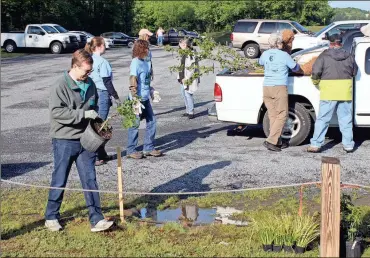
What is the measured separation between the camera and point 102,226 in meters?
5.95

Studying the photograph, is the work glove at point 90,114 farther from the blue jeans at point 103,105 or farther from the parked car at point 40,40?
the parked car at point 40,40

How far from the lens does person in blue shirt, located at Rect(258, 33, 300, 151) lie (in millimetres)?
9367

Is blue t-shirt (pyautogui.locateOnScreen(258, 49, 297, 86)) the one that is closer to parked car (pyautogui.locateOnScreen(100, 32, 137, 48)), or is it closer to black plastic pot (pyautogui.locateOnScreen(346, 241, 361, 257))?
black plastic pot (pyautogui.locateOnScreen(346, 241, 361, 257))

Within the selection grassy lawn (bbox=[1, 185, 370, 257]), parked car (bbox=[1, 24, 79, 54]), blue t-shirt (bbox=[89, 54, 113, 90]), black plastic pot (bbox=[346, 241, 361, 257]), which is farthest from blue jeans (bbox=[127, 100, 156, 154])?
parked car (bbox=[1, 24, 79, 54])

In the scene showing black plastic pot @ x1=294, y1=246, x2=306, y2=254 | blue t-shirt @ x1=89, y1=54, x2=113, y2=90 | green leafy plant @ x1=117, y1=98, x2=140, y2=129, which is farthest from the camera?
blue t-shirt @ x1=89, y1=54, x2=113, y2=90

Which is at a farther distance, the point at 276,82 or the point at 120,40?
the point at 120,40

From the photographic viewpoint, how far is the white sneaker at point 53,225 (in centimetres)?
610

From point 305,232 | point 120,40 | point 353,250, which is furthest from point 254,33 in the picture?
point 353,250

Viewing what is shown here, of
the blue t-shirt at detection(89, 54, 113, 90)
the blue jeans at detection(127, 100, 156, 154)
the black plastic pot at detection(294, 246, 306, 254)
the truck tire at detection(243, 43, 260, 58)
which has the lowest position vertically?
the truck tire at detection(243, 43, 260, 58)

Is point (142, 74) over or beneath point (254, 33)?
over

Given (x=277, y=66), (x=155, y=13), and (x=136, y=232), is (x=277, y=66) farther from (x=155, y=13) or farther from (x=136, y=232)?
(x=155, y=13)

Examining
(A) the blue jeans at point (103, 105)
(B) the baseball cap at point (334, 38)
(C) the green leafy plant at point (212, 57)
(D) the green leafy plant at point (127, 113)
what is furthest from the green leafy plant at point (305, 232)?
(C) the green leafy plant at point (212, 57)

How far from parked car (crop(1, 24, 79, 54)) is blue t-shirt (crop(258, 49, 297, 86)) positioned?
30.3 m

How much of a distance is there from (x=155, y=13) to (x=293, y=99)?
2565 inches
